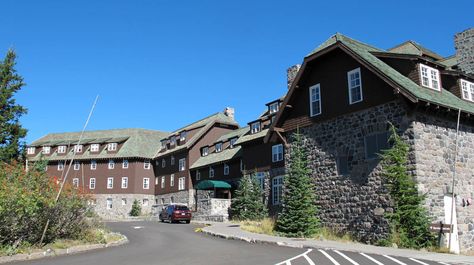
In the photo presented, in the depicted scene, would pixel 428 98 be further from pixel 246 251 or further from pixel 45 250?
pixel 45 250

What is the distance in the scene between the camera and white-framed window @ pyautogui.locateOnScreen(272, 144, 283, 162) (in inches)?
1405

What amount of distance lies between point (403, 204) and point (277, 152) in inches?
722

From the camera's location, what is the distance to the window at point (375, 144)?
787 inches

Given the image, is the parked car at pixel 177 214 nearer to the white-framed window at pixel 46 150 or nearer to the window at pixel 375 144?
the window at pixel 375 144

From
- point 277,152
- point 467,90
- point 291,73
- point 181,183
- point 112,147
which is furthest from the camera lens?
point 112,147

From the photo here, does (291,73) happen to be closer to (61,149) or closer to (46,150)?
(61,149)

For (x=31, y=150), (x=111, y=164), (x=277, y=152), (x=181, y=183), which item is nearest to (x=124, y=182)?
(x=111, y=164)

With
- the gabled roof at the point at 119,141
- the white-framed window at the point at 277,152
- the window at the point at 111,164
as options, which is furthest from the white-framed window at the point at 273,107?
the window at the point at 111,164

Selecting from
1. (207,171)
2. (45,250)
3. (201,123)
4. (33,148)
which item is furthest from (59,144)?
(45,250)

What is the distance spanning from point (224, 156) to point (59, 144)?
33649 millimetres

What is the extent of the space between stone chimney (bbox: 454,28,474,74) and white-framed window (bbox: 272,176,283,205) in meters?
14.9

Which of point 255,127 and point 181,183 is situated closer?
point 255,127

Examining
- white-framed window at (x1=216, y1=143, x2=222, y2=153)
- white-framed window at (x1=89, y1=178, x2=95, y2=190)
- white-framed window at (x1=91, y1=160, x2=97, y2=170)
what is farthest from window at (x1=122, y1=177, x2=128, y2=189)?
white-framed window at (x1=216, y1=143, x2=222, y2=153)

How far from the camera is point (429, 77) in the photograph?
69.0 ft
